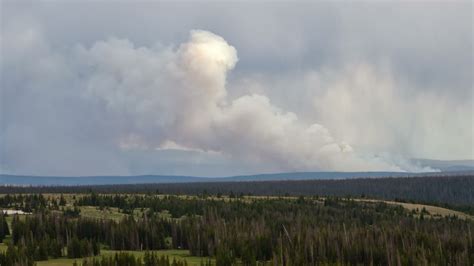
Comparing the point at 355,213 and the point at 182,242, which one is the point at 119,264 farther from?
the point at 355,213

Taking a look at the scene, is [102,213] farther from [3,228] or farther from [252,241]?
[252,241]

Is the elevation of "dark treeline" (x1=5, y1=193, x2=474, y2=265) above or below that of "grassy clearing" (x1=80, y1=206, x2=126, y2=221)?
below

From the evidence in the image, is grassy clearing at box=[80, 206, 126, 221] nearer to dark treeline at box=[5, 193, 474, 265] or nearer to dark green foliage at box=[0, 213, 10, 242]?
dark treeline at box=[5, 193, 474, 265]

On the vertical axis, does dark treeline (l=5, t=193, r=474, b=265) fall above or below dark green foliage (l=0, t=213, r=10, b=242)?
below

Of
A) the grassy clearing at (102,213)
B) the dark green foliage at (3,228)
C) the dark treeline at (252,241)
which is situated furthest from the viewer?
the grassy clearing at (102,213)

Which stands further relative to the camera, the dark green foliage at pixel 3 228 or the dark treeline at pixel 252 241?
the dark green foliage at pixel 3 228

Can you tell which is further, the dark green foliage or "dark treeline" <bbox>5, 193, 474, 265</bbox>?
the dark green foliage

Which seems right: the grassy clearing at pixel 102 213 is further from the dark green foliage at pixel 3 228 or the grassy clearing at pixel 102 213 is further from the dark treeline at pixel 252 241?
the dark green foliage at pixel 3 228

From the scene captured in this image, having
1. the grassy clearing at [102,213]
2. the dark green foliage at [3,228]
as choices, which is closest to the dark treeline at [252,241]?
the dark green foliage at [3,228]

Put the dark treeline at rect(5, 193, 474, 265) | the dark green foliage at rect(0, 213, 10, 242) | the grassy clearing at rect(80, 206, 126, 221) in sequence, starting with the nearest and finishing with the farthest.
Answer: the dark treeline at rect(5, 193, 474, 265) < the dark green foliage at rect(0, 213, 10, 242) < the grassy clearing at rect(80, 206, 126, 221)

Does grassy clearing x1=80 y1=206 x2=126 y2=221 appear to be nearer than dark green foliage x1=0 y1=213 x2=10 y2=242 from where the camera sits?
No

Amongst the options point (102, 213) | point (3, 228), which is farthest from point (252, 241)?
point (102, 213)

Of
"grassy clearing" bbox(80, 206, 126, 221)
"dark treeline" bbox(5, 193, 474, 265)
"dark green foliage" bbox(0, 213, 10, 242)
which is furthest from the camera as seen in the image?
"grassy clearing" bbox(80, 206, 126, 221)

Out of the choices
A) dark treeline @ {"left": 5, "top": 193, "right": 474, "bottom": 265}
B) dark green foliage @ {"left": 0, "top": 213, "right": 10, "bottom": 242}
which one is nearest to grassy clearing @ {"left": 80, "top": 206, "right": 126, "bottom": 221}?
dark treeline @ {"left": 5, "top": 193, "right": 474, "bottom": 265}
